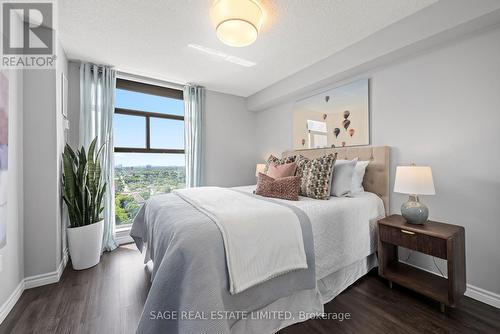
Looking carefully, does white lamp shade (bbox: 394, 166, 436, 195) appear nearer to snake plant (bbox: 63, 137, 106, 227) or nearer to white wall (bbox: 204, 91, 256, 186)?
white wall (bbox: 204, 91, 256, 186)

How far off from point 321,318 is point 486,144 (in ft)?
6.34

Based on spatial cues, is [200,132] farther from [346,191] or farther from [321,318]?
[321,318]

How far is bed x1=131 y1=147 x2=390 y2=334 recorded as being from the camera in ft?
3.34

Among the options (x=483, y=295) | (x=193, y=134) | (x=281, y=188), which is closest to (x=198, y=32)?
(x=193, y=134)

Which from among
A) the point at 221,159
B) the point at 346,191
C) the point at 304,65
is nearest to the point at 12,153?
the point at 221,159

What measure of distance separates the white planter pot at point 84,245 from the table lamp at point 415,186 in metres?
3.17

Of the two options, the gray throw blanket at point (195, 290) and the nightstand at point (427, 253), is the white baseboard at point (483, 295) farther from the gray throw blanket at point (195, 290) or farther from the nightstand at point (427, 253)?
the gray throw blanket at point (195, 290)

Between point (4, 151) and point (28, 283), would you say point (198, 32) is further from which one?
point (28, 283)

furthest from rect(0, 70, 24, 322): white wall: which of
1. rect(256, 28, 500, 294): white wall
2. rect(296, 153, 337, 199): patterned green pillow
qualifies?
rect(256, 28, 500, 294): white wall

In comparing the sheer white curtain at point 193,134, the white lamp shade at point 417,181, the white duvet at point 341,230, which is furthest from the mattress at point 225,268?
the sheer white curtain at point 193,134

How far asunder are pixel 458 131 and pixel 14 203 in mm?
3938

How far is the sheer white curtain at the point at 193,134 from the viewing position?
3.50 m

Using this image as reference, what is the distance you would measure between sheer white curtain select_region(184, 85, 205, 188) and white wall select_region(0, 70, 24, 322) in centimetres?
195

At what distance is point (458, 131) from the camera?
1.79m
